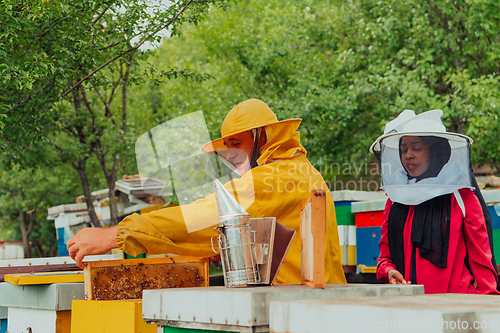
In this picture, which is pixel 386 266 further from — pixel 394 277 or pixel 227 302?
pixel 227 302

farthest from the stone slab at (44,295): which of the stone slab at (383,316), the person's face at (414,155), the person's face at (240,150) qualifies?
the person's face at (414,155)

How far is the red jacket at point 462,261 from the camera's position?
8.59ft

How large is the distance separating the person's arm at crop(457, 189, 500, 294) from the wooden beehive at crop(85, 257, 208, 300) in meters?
1.46

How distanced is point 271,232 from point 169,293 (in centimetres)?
43

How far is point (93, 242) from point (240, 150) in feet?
2.76

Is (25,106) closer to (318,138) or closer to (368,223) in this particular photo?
(368,223)

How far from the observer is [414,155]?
9.78 ft

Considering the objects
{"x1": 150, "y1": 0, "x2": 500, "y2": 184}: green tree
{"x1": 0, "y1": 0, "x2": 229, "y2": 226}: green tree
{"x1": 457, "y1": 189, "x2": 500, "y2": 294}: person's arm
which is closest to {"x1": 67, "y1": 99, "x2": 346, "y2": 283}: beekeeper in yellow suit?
{"x1": 457, "y1": 189, "x2": 500, "y2": 294}: person's arm

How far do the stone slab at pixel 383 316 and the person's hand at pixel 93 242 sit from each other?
860mm

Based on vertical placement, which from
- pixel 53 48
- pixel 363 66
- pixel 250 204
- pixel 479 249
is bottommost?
pixel 479 249

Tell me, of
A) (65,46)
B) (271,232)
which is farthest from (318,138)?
(271,232)

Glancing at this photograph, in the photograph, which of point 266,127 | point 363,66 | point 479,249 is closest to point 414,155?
point 479,249

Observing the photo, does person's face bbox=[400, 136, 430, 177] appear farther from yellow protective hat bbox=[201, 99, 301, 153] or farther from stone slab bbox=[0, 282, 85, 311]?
stone slab bbox=[0, 282, 85, 311]

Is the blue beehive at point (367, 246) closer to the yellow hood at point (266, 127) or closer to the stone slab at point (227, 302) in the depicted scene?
the yellow hood at point (266, 127)
